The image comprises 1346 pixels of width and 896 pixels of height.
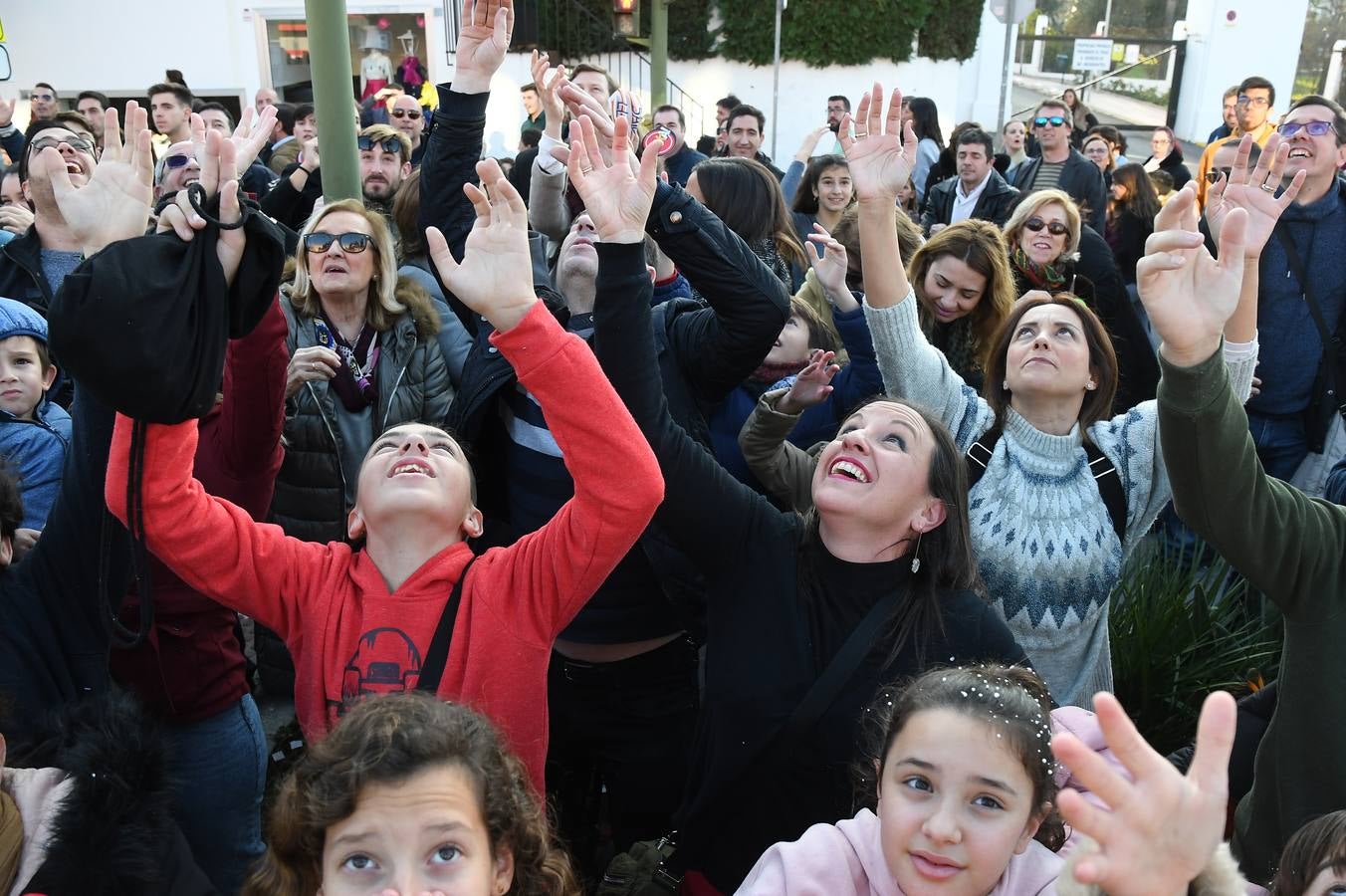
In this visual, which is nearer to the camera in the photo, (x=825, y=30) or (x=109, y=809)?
(x=109, y=809)

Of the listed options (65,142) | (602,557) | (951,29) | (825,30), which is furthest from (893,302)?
(951,29)

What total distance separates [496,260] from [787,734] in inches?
41.6

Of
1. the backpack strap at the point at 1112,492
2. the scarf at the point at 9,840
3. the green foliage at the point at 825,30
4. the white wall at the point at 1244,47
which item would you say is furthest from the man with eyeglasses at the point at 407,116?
the white wall at the point at 1244,47

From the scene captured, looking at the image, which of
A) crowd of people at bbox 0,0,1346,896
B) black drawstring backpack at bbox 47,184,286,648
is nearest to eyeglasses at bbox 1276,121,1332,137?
crowd of people at bbox 0,0,1346,896

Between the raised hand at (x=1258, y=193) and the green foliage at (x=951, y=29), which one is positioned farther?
the green foliage at (x=951, y=29)

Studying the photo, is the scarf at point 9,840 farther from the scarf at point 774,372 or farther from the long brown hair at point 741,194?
the long brown hair at point 741,194

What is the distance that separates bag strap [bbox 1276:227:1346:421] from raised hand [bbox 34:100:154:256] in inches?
155

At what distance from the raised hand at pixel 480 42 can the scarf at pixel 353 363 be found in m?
0.85

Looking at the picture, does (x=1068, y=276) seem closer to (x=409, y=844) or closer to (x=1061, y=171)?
(x=1061, y=171)

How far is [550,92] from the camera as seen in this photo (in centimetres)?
317

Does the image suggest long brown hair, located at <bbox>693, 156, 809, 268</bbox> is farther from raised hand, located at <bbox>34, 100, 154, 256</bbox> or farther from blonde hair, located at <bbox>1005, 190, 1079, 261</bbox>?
raised hand, located at <bbox>34, 100, 154, 256</bbox>

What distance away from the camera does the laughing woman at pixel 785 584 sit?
2.19m

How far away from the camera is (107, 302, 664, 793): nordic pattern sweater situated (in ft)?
6.70

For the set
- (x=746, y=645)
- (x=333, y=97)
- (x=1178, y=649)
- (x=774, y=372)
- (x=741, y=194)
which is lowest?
(x=1178, y=649)
